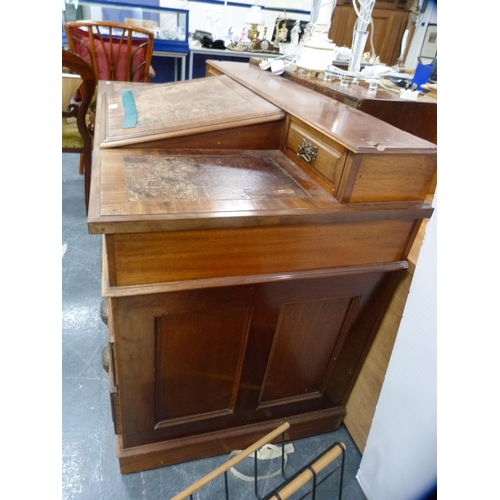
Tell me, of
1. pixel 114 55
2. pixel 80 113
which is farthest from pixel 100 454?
pixel 114 55

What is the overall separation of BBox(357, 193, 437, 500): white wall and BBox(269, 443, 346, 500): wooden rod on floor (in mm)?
239

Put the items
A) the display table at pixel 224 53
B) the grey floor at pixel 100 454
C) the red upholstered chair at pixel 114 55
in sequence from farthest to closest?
the display table at pixel 224 53
the red upholstered chair at pixel 114 55
the grey floor at pixel 100 454

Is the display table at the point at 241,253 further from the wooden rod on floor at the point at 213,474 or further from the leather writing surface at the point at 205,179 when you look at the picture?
the wooden rod on floor at the point at 213,474

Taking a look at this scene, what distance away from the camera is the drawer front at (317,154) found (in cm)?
95

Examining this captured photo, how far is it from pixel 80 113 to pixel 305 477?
2093 millimetres

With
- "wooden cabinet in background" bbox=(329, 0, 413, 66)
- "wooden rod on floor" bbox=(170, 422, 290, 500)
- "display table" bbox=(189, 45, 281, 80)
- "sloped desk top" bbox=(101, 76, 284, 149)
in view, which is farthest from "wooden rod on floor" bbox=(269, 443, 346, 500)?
"wooden cabinet in background" bbox=(329, 0, 413, 66)

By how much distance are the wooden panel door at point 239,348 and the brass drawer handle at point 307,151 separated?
31 cm

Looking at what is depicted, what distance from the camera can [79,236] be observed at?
2.47 m

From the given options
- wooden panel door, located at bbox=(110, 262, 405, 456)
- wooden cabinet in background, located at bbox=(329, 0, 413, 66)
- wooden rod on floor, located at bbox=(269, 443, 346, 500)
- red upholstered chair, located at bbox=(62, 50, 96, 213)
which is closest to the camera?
wooden rod on floor, located at bbox=(269, 443, 346, 500)

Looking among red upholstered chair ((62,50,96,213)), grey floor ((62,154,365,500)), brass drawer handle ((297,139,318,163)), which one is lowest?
grey floor ((62,154,365,500))

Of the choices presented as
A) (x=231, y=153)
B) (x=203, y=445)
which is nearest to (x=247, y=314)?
(x=231, y=153)

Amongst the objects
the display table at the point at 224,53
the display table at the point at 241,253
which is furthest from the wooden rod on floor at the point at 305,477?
the display table at the point at 224,53

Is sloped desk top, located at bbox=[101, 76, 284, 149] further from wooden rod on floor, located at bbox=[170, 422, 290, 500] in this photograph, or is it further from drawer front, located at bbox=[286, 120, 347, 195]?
wooden rod on floor, located at bbox=[170, 422, 290, 500]

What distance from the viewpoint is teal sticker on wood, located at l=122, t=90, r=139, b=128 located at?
1216 mm
